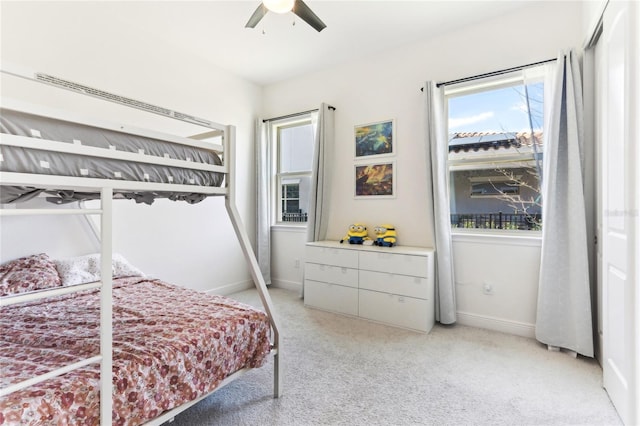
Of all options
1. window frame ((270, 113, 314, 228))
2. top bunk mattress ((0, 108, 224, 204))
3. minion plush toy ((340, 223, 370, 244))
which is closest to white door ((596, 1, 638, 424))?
minion plush toy ((340, 223, 370, 244))

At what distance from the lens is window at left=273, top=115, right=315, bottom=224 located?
4.09 m

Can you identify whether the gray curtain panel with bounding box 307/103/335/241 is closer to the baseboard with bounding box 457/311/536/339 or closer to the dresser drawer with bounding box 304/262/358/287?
the dresser drawer with bounding box 304/262/358/287

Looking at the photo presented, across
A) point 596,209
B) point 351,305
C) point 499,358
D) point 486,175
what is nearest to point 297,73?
point 486,175

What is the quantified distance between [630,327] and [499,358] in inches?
37.2

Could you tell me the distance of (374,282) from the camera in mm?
2984

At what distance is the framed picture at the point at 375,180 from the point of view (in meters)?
3.35

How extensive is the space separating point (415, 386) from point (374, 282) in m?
1.15

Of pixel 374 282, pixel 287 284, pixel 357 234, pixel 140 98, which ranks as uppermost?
pixel 140 98

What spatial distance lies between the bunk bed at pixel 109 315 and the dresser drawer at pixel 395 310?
4.57 feet

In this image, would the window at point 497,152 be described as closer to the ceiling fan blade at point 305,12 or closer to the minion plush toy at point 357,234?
the minion plush toy at point 357,234

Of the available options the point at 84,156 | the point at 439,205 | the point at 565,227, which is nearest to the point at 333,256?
the point at 439,205

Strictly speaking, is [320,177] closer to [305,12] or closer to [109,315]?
[305,12]

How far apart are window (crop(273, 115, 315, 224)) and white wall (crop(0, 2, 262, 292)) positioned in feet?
1.31

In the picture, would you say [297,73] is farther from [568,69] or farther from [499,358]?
[499,358]
